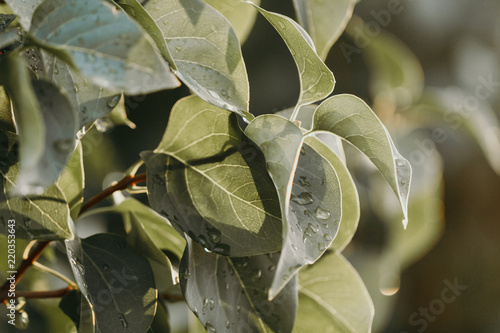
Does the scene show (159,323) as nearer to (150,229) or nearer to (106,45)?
(150,229)

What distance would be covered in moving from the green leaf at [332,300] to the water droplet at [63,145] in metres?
0.27

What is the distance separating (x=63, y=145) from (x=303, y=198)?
146 millimetres

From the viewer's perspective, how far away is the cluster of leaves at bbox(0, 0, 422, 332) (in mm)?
199

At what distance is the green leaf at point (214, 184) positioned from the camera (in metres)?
0.28

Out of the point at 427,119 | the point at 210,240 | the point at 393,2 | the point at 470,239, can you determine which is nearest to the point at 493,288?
the point at 470,239

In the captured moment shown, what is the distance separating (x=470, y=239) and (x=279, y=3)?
787 mm

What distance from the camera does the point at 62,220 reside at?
0.26m

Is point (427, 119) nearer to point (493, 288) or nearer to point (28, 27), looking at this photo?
point (493, 288)

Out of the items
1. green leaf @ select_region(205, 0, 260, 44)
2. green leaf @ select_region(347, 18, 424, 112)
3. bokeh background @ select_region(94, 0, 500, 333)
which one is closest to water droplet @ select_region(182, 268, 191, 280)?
green leaf @ select_region(205, 0, 260, 44)

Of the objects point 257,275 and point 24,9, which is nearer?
point 24,9

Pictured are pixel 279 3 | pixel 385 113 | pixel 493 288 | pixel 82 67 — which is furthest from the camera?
pixel 493 288

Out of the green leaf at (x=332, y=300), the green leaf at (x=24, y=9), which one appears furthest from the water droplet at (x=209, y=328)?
the green leaf at (x=24, y=9)

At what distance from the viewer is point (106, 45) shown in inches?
7.1

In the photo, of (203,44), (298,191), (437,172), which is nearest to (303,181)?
(298,191)
